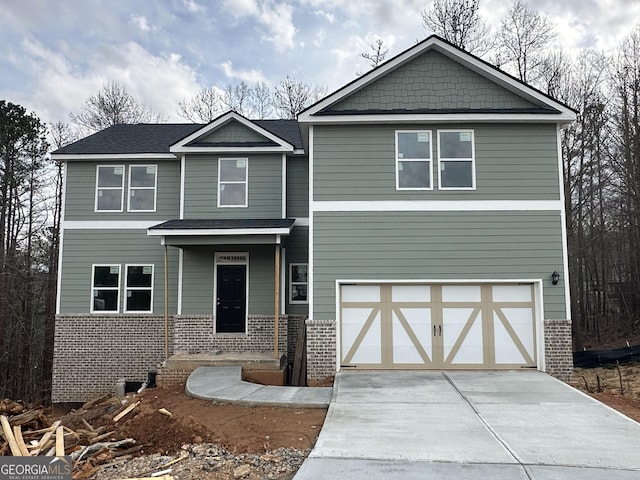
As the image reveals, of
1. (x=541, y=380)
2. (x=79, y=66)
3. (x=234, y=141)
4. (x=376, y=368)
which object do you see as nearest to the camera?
(x=541, y=380)

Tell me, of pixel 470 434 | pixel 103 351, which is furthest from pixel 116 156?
pixel 470 434

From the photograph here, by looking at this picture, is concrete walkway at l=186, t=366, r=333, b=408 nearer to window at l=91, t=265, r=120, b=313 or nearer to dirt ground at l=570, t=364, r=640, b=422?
window at l=91, t=265, r=120, b=313

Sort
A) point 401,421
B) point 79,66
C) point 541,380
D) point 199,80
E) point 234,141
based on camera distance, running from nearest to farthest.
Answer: point 401,421, point 541,380, point 234,141, point 79,66, point 199,80

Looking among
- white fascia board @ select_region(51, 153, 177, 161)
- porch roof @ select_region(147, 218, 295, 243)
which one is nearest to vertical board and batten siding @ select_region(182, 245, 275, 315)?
porch roof @ select_region(147, 218, 295, 243)

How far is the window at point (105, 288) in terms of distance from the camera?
1316 centimetres

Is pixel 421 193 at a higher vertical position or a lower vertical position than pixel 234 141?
lower

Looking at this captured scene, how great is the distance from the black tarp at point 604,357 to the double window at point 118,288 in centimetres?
1266

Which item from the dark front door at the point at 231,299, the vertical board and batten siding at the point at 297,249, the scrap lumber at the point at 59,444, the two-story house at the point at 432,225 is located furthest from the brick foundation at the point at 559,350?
the scrap lumber at the point at 59,444

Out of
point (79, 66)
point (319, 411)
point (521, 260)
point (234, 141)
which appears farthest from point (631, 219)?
point (79, 66)

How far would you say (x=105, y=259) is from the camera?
13.3 m

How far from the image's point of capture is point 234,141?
12977 millimetres

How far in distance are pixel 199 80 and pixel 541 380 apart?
74.8ft

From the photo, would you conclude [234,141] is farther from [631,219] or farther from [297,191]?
[631,219]

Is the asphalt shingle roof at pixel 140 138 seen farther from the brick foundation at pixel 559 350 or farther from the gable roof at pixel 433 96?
the brick foundation at pixel 559 350
